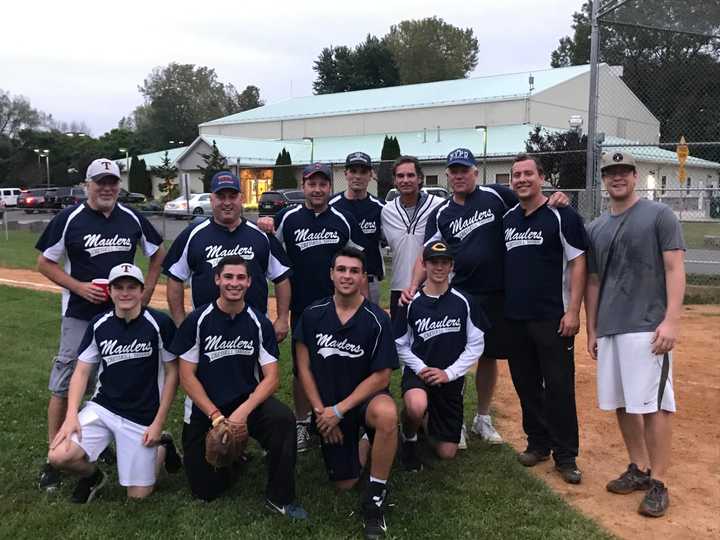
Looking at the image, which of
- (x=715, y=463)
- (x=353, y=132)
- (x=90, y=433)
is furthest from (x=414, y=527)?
(x=353, y=132)

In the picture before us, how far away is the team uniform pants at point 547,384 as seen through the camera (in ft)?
14.5

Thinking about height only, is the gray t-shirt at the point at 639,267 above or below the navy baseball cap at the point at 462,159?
below

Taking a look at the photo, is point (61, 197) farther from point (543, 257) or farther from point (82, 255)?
point (543, 257)

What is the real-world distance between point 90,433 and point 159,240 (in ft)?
4.58

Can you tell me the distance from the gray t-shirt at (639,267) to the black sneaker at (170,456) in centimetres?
286

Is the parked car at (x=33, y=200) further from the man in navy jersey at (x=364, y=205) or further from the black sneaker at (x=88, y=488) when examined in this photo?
the black sneaker at (x=88, y=488)

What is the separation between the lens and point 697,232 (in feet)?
62.0

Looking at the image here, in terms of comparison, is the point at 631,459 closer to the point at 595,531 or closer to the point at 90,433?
the point at 595,531

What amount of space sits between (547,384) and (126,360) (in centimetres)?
276

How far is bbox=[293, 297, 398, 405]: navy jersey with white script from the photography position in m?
4.08

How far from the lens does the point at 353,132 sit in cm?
4541

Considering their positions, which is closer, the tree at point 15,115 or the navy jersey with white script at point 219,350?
the navy jersey with white script at point 219,350

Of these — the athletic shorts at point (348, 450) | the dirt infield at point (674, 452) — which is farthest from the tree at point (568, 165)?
the athletic shorts at point (348, 450)

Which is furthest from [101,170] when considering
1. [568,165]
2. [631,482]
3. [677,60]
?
[568,165]
